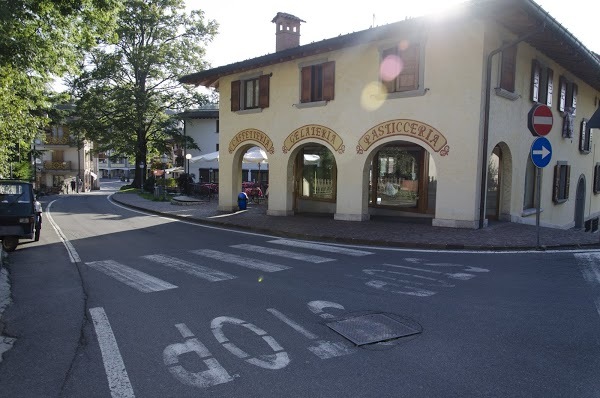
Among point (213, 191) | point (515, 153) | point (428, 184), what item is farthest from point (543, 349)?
point (213, 191)

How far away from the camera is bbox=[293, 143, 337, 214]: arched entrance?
17.1 meters

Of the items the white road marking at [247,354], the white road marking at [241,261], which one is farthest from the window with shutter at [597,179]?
the white road marking at [247,354]

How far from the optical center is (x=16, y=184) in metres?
11.2

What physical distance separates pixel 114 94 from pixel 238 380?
35.0 m

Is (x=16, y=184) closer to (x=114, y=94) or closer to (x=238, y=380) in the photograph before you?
(x=238, y=380)

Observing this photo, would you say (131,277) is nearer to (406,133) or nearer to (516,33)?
(406,133)

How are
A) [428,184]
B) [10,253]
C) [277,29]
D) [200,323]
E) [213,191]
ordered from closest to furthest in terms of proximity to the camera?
[200,323] < [10,253] < [428,184] < [277,29] < [213,191]

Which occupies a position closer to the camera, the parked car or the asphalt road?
the asphalt road

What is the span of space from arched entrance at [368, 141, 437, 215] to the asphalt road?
5.57 meters

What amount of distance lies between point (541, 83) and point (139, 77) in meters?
30.8

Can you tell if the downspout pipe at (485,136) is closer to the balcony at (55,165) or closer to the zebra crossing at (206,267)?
the zebra crossing at (206,267)

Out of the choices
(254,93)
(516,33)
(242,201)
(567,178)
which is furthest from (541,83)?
(242,201)

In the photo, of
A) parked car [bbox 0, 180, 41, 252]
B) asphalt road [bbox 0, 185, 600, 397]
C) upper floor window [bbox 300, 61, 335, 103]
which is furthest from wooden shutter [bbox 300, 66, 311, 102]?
parked car [bbox 0, 180, 41, 252]

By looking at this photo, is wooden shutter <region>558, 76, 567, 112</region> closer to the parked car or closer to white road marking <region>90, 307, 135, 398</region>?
white road marking <region>90, 307, 135, 398</region>
